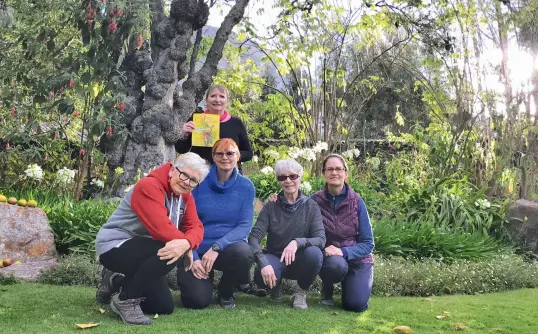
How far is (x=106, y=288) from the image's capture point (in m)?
3.67

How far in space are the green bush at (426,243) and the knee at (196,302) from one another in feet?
8.23

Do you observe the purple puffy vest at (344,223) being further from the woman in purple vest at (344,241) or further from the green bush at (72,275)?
the green bush at (72,275)

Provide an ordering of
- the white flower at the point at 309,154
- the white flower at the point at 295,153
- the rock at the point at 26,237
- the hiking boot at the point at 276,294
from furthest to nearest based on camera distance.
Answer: the white flower at the point at 295,153 → the white flower at the point at 309,154 → the rock at the point at 26,237 → the hiking boot at the point at 276,294

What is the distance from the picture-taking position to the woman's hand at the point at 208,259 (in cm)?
359

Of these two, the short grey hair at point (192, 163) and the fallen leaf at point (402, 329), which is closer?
the short grey hair at point (192, 163)

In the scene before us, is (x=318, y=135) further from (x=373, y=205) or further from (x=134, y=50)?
(x=134, y=50)

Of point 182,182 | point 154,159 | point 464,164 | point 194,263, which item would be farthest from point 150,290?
point 464,164

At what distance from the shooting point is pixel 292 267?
12.6 feet

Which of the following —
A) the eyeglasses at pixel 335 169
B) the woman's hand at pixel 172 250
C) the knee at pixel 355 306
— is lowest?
the knee at pixel 355 306

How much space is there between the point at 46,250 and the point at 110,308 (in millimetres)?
1925

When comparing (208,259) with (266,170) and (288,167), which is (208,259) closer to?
(288,167)

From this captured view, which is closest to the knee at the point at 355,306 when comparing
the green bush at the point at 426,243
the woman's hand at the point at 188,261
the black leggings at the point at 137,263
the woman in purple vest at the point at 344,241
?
the woman in purple vest at the point at 344,241

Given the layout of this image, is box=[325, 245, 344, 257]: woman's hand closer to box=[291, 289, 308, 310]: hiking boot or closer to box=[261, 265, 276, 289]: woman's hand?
box=[291, 289, 308, 310]: hiking boot

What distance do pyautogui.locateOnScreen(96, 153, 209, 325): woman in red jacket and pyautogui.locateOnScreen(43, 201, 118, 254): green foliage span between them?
2.13m
